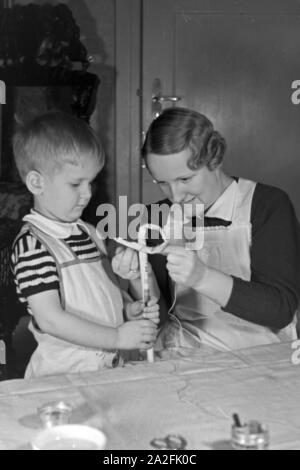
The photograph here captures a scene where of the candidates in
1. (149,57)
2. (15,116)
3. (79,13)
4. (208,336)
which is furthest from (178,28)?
(208,336)

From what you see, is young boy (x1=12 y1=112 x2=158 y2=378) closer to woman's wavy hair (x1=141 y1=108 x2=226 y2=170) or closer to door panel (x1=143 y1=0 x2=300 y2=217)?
woman's wavy hair (x1=141 y1=108 x2=226 y2=170)

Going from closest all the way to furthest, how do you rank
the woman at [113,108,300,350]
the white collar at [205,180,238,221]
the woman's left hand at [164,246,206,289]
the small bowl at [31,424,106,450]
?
1. the small bowl at [31,424,106,450]
2. the woman's left hand at [164,246,206,289]
3. the woman at [113,108,300,350]
4. the white collar at [205,180,238,221]

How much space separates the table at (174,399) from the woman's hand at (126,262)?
29cm

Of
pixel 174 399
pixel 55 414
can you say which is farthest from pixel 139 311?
pixel 55 414

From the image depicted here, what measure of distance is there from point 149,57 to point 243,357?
236 cm

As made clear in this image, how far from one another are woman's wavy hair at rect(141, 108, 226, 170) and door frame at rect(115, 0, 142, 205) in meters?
1.75

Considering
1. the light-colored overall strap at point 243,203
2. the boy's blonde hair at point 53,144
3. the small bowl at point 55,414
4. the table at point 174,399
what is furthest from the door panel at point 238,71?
the small bowl at point 55,414

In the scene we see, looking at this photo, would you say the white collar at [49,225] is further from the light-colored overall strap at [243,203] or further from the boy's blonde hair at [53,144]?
the light-colored overall strap at [243,203]

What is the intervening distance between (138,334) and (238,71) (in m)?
2.35

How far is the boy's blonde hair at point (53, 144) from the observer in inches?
56.1

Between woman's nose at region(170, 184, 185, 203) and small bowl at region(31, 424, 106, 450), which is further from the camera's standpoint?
woman's nose at region(170, 184, 185, 203)

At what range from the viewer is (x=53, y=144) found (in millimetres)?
1428

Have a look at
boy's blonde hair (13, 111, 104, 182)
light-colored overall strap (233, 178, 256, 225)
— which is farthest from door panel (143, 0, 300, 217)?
boy's blonde hair (13, 111, 104, 182)

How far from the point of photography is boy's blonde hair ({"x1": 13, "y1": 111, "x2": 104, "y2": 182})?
142 centimetres
